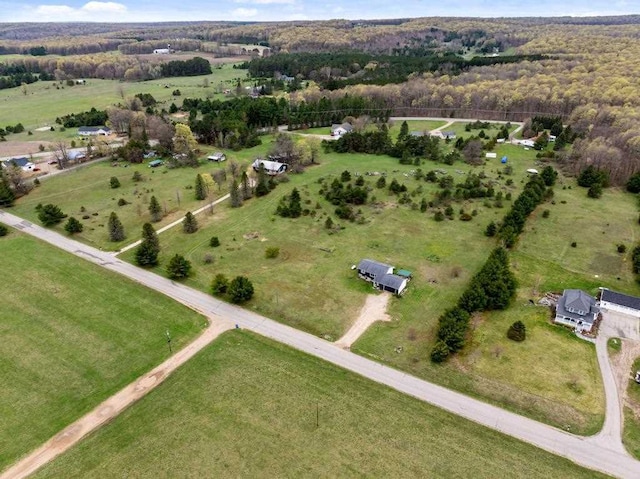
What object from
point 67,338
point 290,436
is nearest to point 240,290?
point 67,338

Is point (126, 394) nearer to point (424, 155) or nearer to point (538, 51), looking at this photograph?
point (424, 155)

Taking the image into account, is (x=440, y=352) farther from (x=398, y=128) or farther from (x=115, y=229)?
(x=398, y=128)

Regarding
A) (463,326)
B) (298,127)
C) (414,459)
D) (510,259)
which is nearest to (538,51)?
(298,127)

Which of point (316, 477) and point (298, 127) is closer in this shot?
point (316, 477)

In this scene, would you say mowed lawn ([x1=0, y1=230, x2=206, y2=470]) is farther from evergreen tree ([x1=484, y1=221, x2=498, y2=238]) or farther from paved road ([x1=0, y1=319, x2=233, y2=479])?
evergreen tree ([x1=484, y1=221, x2=498, y2=238])

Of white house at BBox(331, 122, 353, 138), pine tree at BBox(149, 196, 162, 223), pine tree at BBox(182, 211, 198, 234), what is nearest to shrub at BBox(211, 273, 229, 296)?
pine tree at BBox(182, 211, 198, 234)
